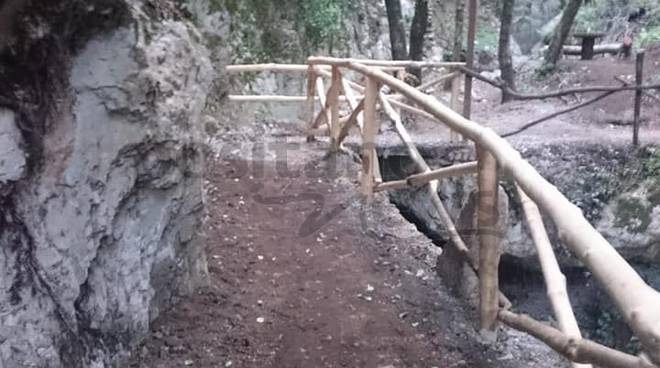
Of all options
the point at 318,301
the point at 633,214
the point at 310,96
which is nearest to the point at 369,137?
the point at 318,301

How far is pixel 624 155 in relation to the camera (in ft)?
25.6

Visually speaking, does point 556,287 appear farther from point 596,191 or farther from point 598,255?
point 596,191

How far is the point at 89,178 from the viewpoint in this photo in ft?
8.13

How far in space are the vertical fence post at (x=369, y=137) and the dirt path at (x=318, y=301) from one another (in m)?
0.16

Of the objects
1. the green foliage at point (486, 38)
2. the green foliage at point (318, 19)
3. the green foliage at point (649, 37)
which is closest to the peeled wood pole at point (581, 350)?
the green foliage at point (318, 19)

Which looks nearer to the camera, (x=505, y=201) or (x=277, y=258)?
(x=505, y=201)

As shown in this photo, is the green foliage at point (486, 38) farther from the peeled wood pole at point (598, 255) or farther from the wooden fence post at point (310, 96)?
the peeled wood pole at point (598, 255)

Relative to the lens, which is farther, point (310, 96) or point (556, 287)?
point (310, 96)

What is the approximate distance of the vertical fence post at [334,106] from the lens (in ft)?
18.6

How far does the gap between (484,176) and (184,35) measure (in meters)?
1.41

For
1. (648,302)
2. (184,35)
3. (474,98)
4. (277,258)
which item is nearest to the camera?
(648,302)

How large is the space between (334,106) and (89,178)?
11.9 ft

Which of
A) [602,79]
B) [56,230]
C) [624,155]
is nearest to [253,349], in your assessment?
[56,230]

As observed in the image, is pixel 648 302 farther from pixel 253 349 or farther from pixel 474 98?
pixel 474 98
